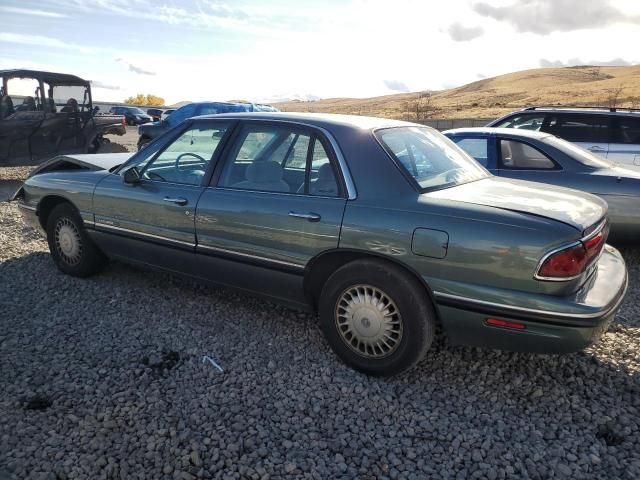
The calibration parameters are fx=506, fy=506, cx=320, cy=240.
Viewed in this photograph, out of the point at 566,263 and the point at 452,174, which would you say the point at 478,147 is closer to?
the point at 452,174

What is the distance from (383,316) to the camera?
301cm

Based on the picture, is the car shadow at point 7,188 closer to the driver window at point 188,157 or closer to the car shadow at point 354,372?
the car shadow at point 354,372

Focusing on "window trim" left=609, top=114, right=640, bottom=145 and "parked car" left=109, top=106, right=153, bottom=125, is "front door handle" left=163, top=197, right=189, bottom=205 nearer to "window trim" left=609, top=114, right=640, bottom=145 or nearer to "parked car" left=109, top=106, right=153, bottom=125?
"window trim" left=609, top=114, right=640, bottom=145

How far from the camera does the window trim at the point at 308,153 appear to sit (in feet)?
10.2

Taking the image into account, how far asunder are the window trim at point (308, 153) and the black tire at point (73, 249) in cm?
160

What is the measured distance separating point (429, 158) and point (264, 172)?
3.74ft

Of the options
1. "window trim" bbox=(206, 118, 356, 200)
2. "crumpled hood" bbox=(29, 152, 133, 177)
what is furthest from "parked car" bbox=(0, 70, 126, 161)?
"window trim" bbox=(206, 118, 356, 200)

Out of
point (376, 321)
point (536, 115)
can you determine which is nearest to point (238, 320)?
point (376, 321)

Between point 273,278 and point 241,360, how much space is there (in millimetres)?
576

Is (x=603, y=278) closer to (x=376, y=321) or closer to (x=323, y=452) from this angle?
(x=376, y=321)

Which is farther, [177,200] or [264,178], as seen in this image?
[177,200]

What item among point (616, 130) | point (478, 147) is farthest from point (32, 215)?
point (616, 130)

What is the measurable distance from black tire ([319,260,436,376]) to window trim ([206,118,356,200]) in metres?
0.48

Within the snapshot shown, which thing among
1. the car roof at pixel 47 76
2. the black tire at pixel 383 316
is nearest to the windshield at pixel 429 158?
the black tire at pixel 383 316
